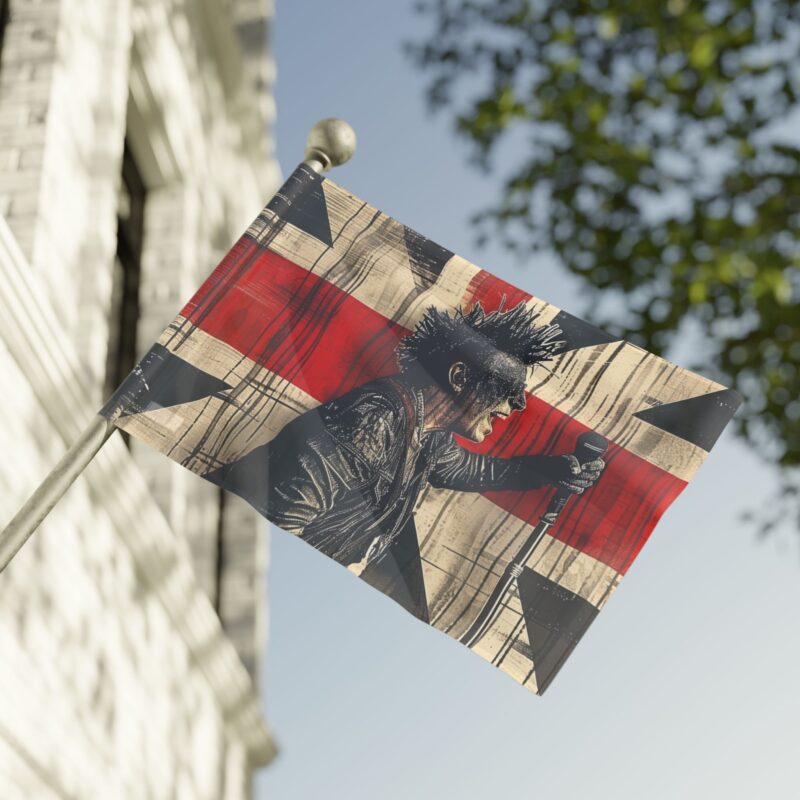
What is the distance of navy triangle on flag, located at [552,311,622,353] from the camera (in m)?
4.22

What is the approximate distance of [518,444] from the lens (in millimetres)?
4148

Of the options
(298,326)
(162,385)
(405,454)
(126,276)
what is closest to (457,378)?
(405,454)

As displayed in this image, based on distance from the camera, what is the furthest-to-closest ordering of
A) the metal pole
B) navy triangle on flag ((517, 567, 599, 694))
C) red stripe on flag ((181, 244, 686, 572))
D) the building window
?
the building window
red stripe on flag ((181, 244, 686, 572))
navy triangle on flag ((517, 567, 599, 694))
the metal pole

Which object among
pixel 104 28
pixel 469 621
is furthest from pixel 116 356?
pixel 469 621

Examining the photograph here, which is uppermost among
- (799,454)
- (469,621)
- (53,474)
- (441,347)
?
(799,454)

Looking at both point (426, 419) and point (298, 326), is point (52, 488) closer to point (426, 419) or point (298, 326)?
point (298, 326)

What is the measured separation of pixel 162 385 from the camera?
381 cm

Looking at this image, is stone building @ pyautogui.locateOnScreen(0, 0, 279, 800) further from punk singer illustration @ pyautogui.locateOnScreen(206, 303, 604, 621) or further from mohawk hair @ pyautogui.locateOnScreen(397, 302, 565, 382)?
mohawk hair @ pyautogui.locateOnScreen(397, 302, 565, 382)

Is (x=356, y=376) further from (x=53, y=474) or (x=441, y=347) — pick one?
(x=53, y=474)

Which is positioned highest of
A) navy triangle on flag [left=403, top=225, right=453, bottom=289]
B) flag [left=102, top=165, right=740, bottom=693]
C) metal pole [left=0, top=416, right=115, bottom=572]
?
navy triangle on flag [left=403, top=225, right=453, bottom=289]

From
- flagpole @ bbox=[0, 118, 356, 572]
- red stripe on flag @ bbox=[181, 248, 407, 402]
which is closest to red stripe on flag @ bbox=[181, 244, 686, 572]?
red stripe on flag @ bbox=[181, 248, 407, 402]

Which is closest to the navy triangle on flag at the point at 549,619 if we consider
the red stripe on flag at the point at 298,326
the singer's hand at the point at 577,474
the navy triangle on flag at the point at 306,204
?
the singer's hand at the point at 577,474

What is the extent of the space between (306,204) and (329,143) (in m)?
0.24

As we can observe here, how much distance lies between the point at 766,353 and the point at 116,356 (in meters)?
5.07
